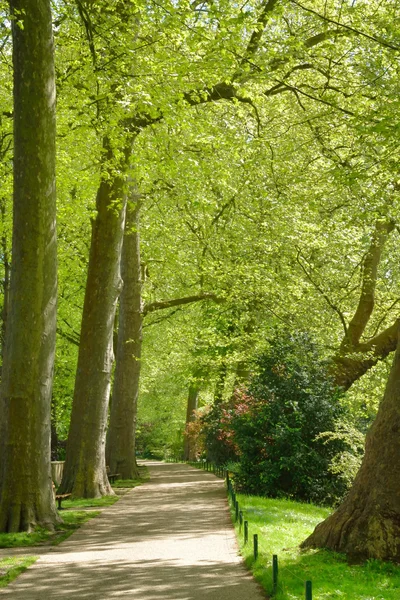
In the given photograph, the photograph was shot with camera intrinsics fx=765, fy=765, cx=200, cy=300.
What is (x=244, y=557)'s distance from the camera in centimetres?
1075

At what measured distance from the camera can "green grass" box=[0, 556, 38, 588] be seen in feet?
31.2

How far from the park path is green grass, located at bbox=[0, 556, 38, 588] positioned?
106mm

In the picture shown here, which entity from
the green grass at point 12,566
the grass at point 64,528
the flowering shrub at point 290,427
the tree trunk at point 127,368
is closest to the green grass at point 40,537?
the grass at point 64,528

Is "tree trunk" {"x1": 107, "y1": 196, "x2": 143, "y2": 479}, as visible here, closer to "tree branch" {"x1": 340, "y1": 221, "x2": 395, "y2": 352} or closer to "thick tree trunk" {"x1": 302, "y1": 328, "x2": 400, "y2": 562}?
"tree branch" {"x1": 340, "y1": 221, "x2": 395, "y2": 352}

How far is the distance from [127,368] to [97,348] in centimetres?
806

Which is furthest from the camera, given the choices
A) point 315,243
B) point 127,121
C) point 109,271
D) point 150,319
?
point 150,319

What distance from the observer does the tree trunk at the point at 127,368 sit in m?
26.8

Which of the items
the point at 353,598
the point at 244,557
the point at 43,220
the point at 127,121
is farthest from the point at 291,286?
the point at 353,598

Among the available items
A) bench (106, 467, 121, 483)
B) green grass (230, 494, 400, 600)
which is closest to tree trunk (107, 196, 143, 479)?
bench (106, 467, 121, 483)

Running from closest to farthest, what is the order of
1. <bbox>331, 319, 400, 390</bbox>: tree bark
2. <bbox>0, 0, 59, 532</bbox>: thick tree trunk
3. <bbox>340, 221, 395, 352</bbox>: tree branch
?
1. <bbox>0, 0, 59, 532</bbox>: thick tree trunk
2. <bbox>331, 319, 400, 390</bbox>: tree bark
3. <bbox>340, 221, 395, 352</bbox>: tree branch

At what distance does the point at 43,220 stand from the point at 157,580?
255 inches

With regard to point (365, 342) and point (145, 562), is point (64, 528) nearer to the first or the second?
point (145, 562)

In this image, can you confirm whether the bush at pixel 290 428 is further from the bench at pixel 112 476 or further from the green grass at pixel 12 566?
the green grass at pixel 12 566

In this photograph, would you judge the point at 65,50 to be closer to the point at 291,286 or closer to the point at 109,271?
the point at 109,271
